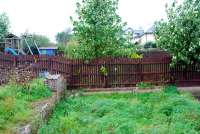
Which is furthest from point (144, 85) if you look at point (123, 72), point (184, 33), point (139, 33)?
point (139, 33)

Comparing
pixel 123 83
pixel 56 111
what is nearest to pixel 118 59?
pixel 123 83

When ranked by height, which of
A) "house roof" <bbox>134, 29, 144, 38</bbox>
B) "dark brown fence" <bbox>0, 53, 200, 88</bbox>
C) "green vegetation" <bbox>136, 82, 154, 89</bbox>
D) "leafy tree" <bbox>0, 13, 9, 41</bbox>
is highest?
"house roof" <bbox>134, 29, 144, 38</bbox>

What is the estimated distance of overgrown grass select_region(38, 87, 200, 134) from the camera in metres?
10.4

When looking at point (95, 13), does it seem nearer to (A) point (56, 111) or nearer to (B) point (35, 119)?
(A) point (56, 111)

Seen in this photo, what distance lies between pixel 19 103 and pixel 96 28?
13280 mm

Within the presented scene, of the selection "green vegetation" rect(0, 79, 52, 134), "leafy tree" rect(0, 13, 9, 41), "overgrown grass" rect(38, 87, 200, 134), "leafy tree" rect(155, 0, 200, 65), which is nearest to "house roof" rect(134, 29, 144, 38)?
"leafy tree" rect(0, 13, 9, 41)

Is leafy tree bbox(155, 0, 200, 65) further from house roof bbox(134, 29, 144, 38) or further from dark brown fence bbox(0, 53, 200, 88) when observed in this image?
house roof bbox(134, 29, 144, 38)

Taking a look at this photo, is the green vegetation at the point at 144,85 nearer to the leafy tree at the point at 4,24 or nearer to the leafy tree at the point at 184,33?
the leafy tree at the point at 184,33

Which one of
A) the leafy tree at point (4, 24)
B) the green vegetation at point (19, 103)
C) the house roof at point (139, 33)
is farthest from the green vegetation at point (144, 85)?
the house roof at point (139, 33)

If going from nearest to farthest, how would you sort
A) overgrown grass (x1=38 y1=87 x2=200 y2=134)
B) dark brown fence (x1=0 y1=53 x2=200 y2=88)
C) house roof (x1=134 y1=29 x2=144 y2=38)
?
1. overgrown grass (x1=38 y1=87 x2=200 y2=134)
2. dark brown fence (x1=0 y1=53 x2=200 y2=88)
3. house roof (x1=134 y1=29 x2=144 y2=38)

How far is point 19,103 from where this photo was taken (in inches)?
442

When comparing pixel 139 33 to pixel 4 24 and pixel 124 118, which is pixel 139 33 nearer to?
pixel 4 24

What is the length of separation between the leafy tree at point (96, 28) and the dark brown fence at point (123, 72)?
1.73 m

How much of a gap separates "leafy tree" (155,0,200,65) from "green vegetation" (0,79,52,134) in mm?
8656
